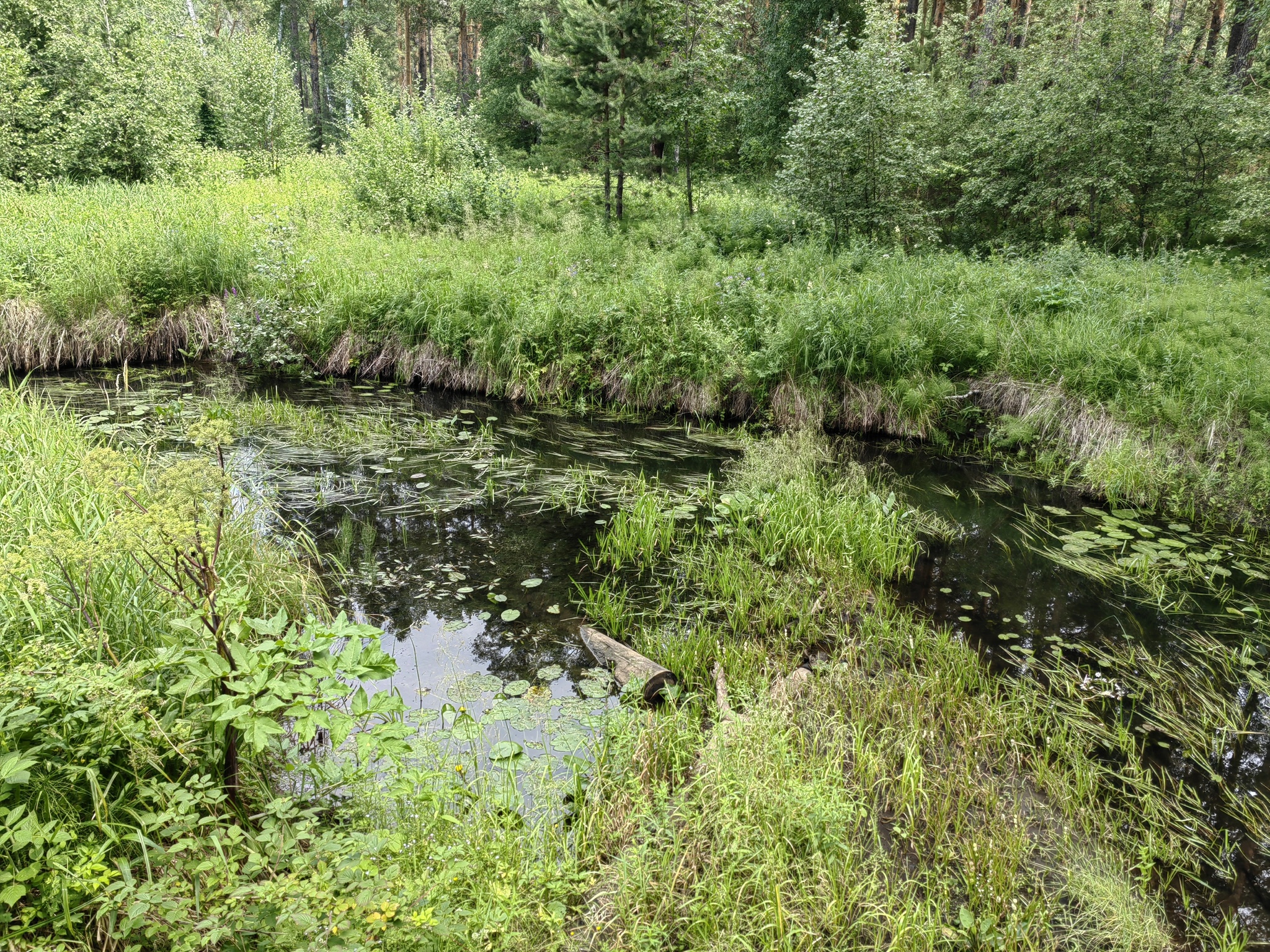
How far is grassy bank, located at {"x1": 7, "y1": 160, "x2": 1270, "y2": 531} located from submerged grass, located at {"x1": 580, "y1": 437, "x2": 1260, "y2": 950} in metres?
4.31

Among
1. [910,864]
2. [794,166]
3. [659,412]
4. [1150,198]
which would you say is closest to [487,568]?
[910,864]

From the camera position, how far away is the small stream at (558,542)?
4457 millimetres

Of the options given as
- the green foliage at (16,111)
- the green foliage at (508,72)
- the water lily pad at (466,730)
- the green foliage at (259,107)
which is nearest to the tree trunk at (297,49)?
the green foliage at (259,107)

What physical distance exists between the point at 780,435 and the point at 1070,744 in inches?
202

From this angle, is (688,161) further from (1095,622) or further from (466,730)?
(466,730)

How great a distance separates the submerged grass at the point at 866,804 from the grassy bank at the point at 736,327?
4.31 m

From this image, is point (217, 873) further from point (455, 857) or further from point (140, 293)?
point (140, 293)

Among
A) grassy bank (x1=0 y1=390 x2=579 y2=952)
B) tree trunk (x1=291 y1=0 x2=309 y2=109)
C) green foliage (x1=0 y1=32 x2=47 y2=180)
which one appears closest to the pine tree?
green foliage (x1=0 y1=32 x2=47 y2=180)

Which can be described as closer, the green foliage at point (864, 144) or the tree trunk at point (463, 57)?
the green foliage at point (864, 144)

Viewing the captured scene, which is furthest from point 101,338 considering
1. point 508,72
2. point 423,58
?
point 423,58

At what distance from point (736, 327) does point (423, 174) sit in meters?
9.00

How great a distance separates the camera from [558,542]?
593cm

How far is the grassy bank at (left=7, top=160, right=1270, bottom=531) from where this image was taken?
24.4 ft

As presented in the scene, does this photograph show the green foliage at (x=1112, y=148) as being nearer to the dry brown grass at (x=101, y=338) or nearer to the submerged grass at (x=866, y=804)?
the submerged grass at (x=866, y=804)
